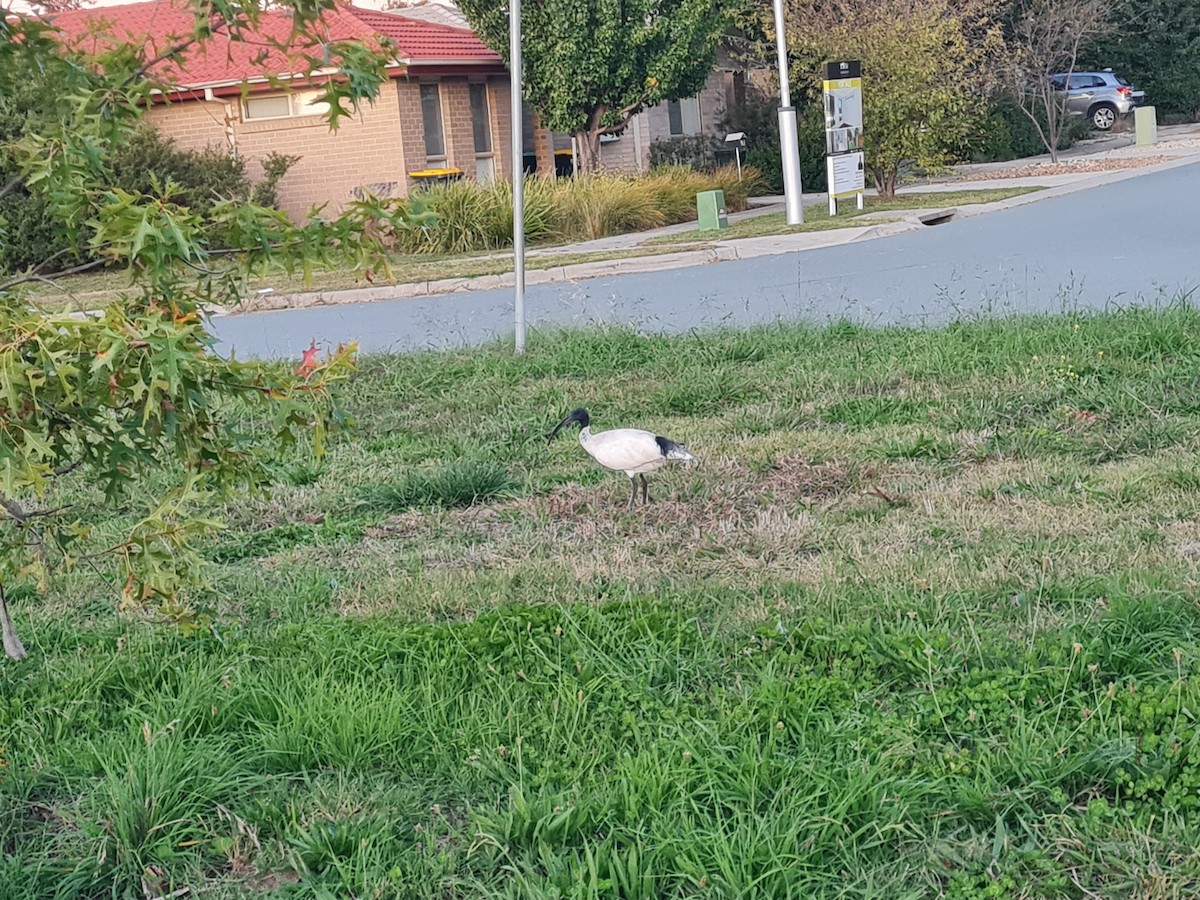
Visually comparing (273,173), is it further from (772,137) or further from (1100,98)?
(1100,98)

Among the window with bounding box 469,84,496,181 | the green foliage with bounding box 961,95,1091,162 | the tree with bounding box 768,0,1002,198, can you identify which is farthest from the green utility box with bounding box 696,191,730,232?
the green foliage with bounding box 961,95,1091,162

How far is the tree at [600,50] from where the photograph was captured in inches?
1005

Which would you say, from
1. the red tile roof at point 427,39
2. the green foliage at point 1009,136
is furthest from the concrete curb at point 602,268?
the green foliage at point 1009,136

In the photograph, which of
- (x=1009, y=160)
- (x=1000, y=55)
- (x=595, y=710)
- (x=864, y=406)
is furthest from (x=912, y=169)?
(x=595, y=710)

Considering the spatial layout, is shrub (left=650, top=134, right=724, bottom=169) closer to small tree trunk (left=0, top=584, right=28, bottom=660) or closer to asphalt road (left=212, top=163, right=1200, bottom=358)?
asphalt road (left=212, top=163, right=1200, bottom=358)

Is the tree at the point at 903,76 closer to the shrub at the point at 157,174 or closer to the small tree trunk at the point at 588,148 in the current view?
the small tree trunk at the point at 588,148

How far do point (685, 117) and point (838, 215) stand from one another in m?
13.3

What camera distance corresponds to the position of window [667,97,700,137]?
35.2m

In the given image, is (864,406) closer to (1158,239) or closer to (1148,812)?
(1148,812)

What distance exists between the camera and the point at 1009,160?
125 feet

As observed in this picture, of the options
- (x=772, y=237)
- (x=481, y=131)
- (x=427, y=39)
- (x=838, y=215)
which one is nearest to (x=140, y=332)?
(x=772, y=237)

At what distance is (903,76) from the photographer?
25047 mm

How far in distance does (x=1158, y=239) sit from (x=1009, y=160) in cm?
2424

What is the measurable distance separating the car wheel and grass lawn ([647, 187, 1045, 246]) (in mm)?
22331
